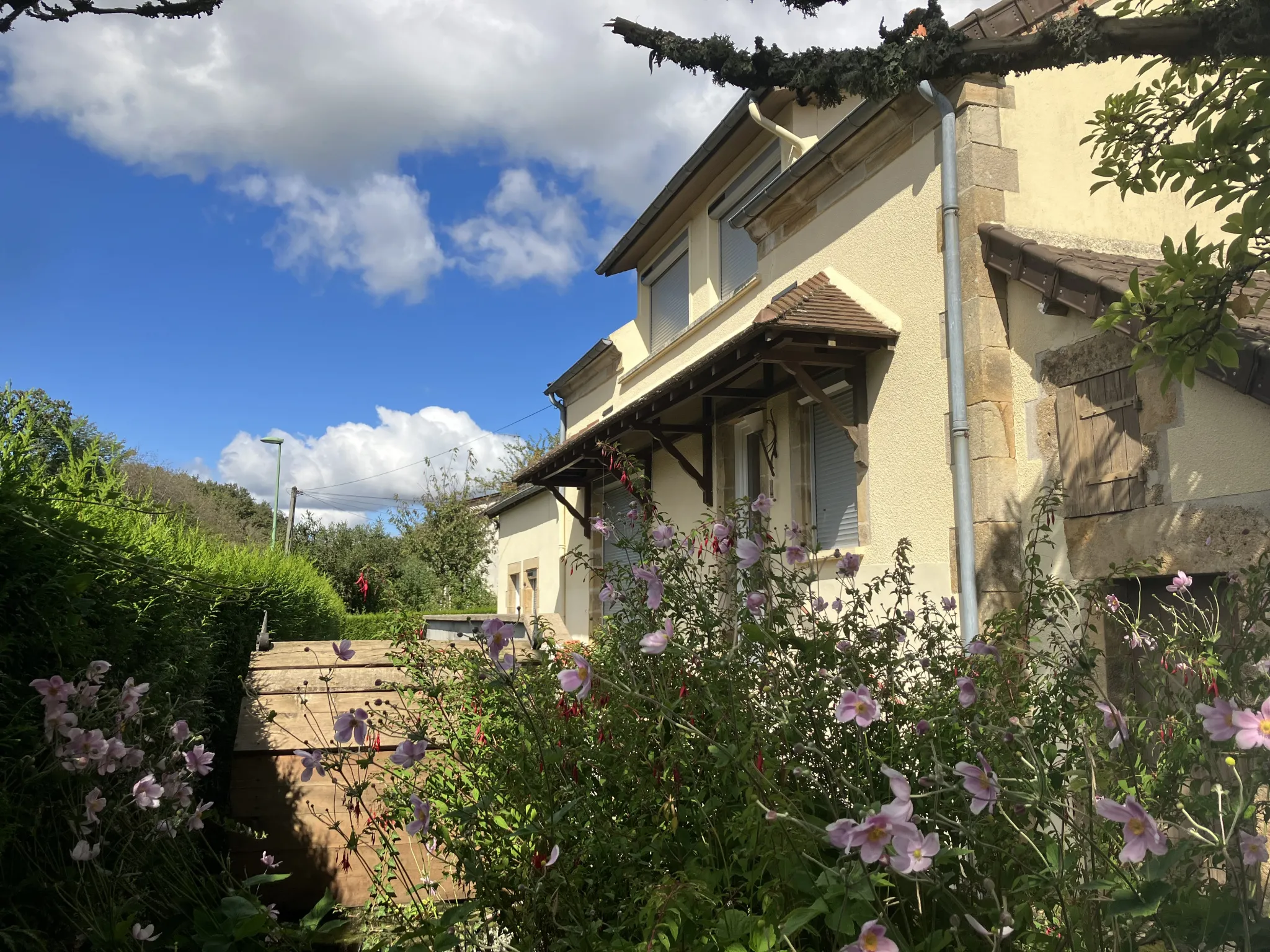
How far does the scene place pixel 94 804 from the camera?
2107 mm

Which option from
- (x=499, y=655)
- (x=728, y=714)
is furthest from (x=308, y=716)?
(x=728, y=714)

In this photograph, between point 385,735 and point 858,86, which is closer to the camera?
point 858,86

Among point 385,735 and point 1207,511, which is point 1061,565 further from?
point 385,735

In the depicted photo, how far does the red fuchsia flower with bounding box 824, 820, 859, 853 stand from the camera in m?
1.40

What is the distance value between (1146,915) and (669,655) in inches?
48.6

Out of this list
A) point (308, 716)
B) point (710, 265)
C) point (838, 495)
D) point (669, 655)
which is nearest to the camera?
point (669, 655)

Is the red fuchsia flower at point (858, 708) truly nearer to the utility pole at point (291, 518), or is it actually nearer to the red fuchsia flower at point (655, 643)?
the red fuchsia flower at point (655, 643)

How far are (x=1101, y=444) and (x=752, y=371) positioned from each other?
3.58 m

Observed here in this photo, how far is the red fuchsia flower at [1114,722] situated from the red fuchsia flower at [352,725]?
5.31 ft

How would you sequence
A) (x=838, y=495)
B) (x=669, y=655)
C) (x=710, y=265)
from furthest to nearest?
(x=710, y=265) → (x=838, y=495) → (x=669, y=655)

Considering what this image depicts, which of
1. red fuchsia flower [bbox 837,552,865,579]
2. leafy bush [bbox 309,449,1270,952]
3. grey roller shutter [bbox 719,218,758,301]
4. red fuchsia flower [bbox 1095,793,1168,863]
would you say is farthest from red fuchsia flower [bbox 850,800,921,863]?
grey roller shutter [bbox 719,218,758,301]

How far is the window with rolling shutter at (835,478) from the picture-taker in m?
7.21

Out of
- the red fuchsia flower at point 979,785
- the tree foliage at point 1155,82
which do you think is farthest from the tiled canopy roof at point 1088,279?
the red fuchsia flower at point 979,785

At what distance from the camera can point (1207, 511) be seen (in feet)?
14.5
